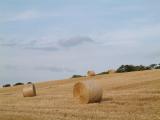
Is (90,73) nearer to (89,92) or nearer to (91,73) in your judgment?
(91,73)

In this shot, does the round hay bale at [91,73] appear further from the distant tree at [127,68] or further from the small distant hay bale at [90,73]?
the distant tree at [127,68]

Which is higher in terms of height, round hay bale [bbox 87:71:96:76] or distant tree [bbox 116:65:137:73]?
distant tree [bbox 116:65:137:73]

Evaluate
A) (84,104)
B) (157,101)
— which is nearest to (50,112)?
(84,104)

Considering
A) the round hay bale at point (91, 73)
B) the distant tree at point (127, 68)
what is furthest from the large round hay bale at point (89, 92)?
the distant tree at point (127, 68)

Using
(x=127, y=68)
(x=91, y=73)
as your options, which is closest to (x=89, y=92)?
(x=91, y=73)

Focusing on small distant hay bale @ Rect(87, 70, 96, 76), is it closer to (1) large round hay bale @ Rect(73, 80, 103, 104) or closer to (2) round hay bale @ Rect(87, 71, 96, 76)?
(2) round hay bale @ Rect(87, 71, 96, 76)

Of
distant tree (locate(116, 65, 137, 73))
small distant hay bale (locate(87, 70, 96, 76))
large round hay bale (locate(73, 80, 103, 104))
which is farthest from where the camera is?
distant tree (locate(116, 65, 137, 73))

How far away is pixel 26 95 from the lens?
89.8 ft

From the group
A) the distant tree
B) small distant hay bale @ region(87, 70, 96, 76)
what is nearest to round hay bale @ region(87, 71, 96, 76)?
small distant hay bale @ region(87, 70, 96, 76)

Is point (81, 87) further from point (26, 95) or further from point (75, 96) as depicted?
point (26, 95)

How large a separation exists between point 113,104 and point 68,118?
140 inches

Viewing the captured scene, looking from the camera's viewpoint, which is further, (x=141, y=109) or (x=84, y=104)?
(x=84, y=104)

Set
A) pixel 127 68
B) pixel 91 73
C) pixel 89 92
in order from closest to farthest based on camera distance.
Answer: pixel 89 92, pixel 91 73, pixel 127 68

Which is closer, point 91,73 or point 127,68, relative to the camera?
point 91,73
